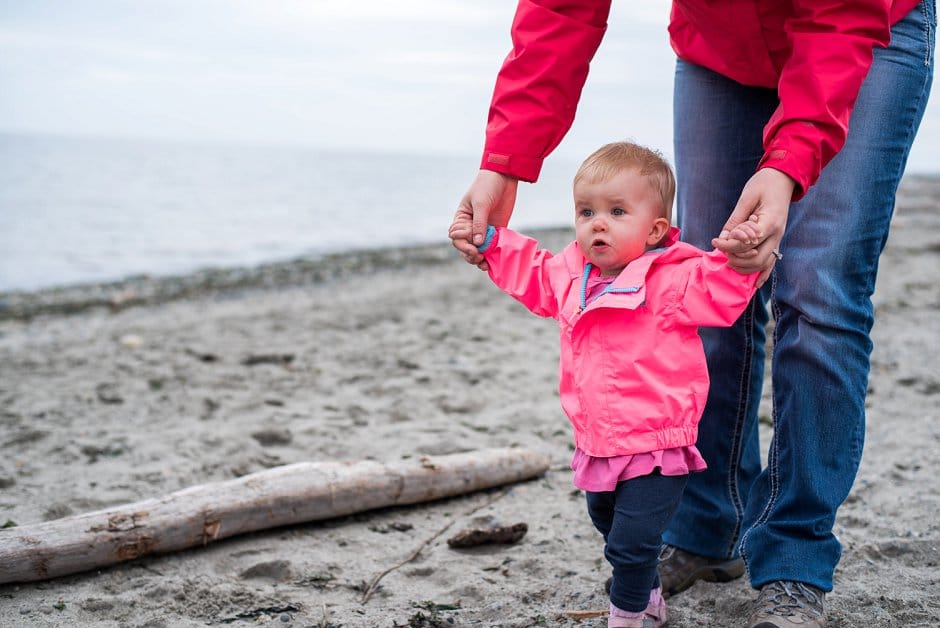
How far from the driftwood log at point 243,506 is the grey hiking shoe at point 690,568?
109 centimetres

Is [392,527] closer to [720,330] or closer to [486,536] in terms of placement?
[486,536]

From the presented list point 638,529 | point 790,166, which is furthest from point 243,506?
point 790,166

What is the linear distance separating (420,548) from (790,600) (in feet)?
4.53

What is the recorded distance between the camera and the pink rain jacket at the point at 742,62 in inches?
73.4

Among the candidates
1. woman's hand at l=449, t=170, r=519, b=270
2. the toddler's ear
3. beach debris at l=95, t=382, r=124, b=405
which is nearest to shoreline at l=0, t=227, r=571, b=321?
beach debris at l=95, t=382, r=124, b=405

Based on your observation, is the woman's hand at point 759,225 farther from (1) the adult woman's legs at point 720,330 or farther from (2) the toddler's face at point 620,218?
(1) the adult woman's legs at point 720,330

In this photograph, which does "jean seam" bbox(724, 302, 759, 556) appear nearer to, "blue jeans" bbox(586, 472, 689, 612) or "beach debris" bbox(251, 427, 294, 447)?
"blue jeans" bbox(586, 472, 689, 612)

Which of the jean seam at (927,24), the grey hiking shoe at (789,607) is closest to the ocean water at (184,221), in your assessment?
the grey hiking shoe at (789,607)

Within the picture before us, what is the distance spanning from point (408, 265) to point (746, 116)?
10456mm

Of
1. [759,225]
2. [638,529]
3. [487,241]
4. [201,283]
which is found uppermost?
[759,225]

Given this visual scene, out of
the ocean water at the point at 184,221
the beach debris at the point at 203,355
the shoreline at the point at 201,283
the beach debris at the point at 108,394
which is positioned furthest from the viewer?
the ocean water at the point at 184,221

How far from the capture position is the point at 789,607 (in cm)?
208

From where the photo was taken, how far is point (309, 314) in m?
8.04

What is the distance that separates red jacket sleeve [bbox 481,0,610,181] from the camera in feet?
7.48
